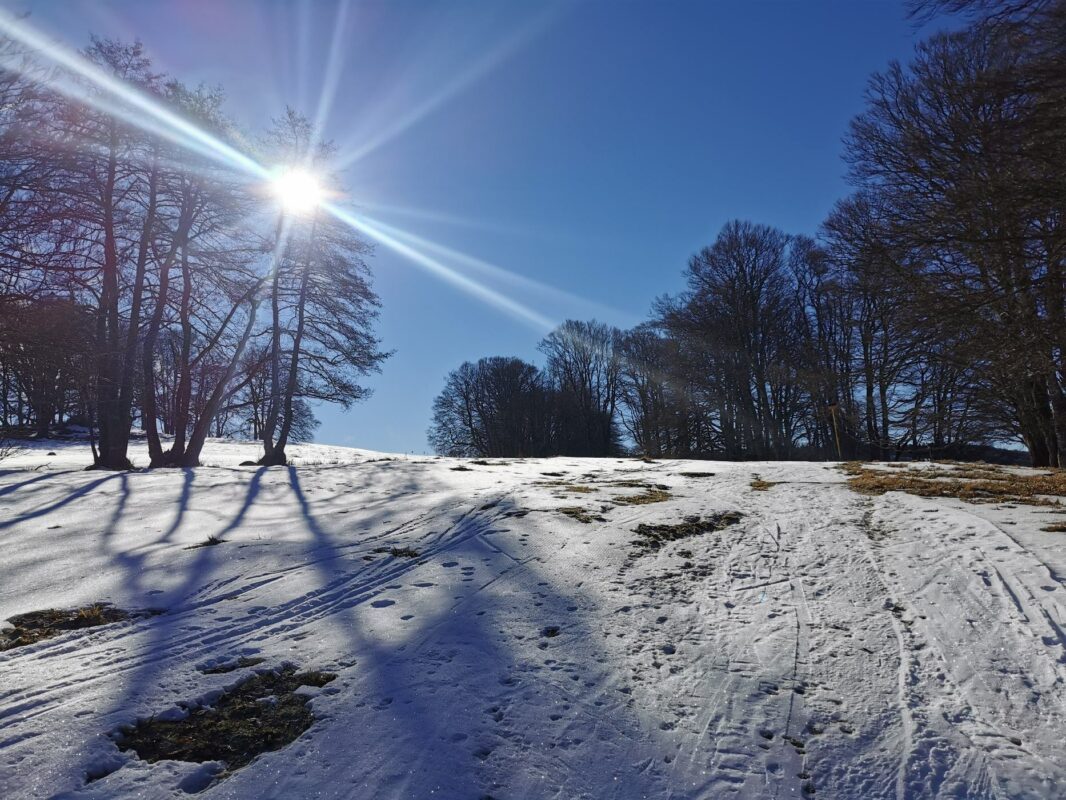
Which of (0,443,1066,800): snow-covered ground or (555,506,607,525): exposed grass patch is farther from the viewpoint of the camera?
(555,506,607,525): exposed grass patch

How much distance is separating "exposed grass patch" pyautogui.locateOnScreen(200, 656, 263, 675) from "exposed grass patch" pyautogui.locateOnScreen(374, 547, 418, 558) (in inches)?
70.5

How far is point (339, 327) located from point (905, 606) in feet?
48.6

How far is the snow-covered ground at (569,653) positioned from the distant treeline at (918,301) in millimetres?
3875

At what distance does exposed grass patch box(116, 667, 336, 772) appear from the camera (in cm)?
206

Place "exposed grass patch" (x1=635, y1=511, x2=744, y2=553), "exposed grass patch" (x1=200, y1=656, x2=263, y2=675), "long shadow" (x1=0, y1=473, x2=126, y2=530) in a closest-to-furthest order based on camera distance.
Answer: "exposed grass patch" (x1=200, y1=656, x2=263, y2=675), "exposed grass patch" (x1=635, y1=511, x2=744, y2=553), "long shadow" (x1=0, y1=473, x2=126, y2=530)

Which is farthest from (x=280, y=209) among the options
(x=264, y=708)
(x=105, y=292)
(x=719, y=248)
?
(x=719, y=248)

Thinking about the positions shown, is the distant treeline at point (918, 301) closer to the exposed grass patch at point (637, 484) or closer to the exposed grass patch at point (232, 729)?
the exposed grass patch at point (637, 484)

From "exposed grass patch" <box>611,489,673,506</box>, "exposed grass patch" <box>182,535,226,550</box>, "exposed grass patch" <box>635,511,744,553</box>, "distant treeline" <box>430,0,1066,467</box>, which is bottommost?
"exposed grass patch" <box>182,535,226,550</box>

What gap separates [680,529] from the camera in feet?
17.4

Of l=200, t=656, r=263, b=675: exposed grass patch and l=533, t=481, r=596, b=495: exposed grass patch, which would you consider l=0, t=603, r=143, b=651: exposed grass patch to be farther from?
l=533, t=481, r=596, b=495: exposed grass patch

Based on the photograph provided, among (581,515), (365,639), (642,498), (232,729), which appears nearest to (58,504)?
(365,639)

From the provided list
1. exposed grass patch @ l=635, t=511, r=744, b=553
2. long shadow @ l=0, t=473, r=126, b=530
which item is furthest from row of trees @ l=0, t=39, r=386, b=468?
exposed grass patch @ l=635, t=511, r=744, b=553

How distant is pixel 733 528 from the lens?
539 centimetres

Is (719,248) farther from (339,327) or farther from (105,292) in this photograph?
(105,292)
